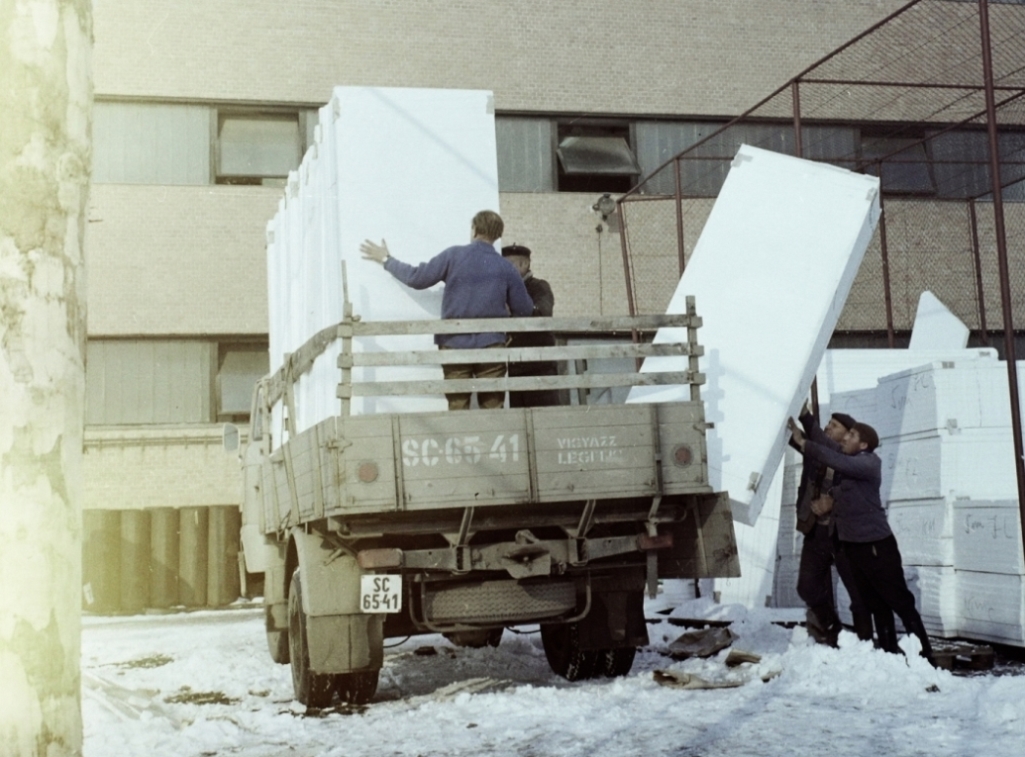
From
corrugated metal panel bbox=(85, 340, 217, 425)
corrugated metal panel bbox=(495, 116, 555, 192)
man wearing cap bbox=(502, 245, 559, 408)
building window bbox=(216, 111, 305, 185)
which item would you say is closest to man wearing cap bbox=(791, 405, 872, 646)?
man wearing cap bbox=(502, 245, 559, 408)

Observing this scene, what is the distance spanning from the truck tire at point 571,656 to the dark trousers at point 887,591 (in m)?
1.96

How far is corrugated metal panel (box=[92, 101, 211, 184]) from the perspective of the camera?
68.1ft

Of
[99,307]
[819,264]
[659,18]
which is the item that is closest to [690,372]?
[819,264]

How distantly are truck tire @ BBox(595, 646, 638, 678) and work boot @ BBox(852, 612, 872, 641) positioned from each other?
1716 mm

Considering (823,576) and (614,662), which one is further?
(823,576)

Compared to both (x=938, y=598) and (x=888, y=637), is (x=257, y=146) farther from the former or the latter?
(x=888, y=637)

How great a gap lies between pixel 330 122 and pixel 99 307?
12.7 m

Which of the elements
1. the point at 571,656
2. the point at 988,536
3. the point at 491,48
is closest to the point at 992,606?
the point at 988,536

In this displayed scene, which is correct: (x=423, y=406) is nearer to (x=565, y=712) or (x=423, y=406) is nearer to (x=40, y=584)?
(x=565, y=712)

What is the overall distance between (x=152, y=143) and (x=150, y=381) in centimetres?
379

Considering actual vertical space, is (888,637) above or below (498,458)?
below

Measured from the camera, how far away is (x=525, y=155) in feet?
72.3

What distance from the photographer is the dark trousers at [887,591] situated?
29.4 ft

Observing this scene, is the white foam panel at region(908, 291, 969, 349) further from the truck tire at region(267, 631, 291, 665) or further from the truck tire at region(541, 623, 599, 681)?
the truck tire at region(267, 631, 291, 665)
